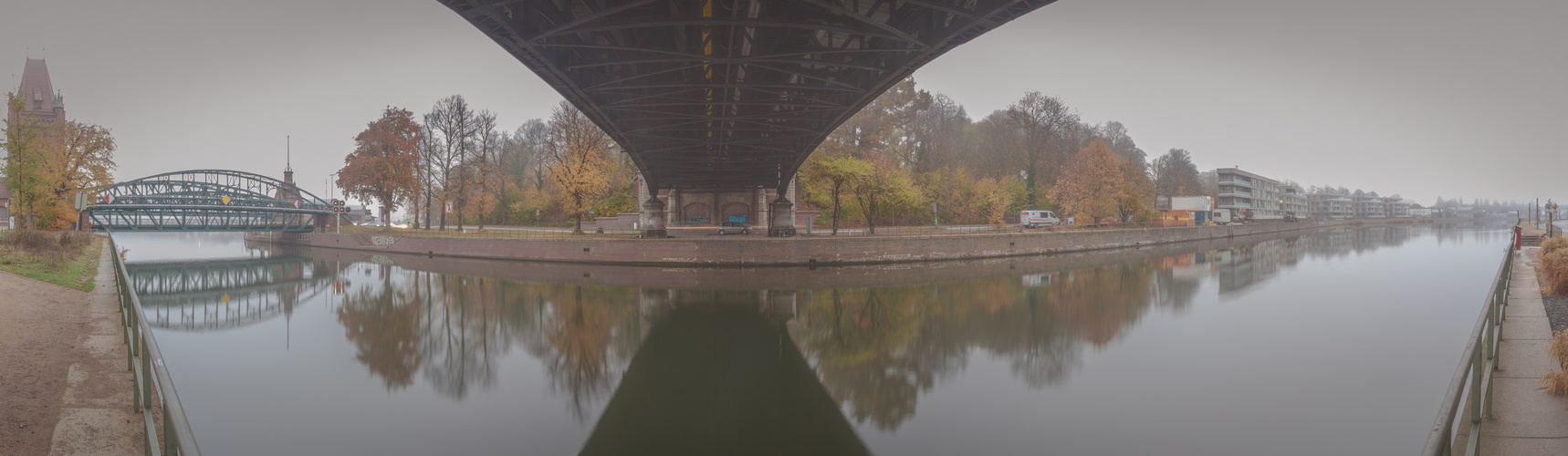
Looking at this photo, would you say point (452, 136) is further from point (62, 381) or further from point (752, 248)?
point (62, 381)

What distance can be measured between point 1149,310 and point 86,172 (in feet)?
205

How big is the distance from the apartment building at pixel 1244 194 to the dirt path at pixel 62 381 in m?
125

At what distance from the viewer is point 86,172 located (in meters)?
42.9

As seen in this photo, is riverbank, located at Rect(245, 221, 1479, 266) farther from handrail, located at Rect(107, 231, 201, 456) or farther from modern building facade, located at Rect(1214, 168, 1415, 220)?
modern building facade, located at Rect(1214, 168, 1415, 220)

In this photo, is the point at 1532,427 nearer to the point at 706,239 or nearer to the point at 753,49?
the point at 753,49

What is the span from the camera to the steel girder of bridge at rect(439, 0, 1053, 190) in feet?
45.2

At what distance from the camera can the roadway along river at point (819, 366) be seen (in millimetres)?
9695

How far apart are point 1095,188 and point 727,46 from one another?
168ft

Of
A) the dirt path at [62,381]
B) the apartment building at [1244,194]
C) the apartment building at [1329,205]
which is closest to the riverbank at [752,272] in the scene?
the dirt path at [62,381]

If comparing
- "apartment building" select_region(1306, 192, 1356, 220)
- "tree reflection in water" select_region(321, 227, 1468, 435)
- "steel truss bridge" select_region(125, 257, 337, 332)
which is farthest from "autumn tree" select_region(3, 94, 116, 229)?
"apartment building" select_region(1306, 192, 1356, 220)

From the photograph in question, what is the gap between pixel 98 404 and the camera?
22.5 ft

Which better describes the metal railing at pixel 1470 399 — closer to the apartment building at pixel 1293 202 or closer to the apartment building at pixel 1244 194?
A: the apartment building at pixel 1244 194

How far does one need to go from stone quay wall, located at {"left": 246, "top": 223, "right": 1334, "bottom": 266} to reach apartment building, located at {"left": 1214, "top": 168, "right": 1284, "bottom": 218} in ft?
240

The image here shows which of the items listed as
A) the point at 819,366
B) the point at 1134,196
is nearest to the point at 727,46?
the point at 819,366
